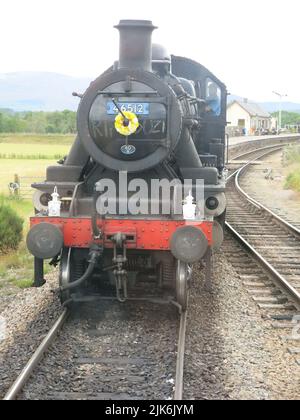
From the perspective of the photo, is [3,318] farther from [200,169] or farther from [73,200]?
[200,169]

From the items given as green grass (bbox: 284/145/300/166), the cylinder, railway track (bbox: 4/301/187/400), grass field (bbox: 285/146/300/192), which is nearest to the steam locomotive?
the cylinder

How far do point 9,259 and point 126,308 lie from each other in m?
3.36

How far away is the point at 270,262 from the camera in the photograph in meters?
9.41

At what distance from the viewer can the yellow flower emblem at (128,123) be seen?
6598mm

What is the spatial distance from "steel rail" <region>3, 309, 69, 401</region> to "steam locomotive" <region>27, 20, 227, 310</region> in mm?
451

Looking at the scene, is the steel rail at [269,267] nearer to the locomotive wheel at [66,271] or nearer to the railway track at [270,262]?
the railway track at [270,262]

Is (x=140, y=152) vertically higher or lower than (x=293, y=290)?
higher

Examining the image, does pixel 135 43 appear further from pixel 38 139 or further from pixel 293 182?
pixel 38 139

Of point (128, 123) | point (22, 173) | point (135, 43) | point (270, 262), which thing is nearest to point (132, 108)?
point (128, 123)

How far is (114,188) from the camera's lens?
7.01 meters

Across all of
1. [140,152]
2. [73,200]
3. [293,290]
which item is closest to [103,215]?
[73,200]

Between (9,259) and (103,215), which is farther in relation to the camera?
(9,259)

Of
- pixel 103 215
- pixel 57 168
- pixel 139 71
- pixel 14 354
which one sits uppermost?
pixel 139 71

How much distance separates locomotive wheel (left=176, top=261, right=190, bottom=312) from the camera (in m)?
6.43
